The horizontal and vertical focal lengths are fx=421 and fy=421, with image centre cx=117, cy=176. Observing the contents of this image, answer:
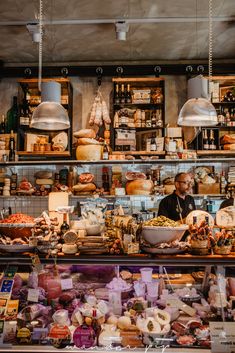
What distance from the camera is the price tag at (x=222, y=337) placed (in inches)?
111

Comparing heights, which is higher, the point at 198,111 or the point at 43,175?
the point at 198,111

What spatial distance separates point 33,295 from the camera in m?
3.22

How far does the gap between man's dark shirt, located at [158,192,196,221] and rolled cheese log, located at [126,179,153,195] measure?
361 mm

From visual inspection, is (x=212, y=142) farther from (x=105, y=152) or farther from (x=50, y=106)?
(x=50, y=106)

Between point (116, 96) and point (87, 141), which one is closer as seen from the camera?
point (87, 141)

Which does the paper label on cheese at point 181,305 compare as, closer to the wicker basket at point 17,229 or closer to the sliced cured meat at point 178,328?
the sliced cured meat at point 178,328

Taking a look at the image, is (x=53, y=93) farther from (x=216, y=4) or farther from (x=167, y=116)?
(x=167, y=116)

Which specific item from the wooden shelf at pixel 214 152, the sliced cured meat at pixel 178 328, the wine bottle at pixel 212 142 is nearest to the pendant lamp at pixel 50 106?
the sliced cured meat at pixel 178 328

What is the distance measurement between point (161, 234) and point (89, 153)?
3632mm

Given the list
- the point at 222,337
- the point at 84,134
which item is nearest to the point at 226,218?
the point at 222,337

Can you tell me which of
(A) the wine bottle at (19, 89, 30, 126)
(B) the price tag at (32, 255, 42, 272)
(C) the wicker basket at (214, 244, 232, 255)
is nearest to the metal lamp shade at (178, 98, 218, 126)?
(C) the wicker basket at (214, 244, 232, 255)

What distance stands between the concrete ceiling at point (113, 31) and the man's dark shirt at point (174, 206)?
7.63ft

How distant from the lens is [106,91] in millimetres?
7207

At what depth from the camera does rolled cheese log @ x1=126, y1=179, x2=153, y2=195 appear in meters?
6.26
